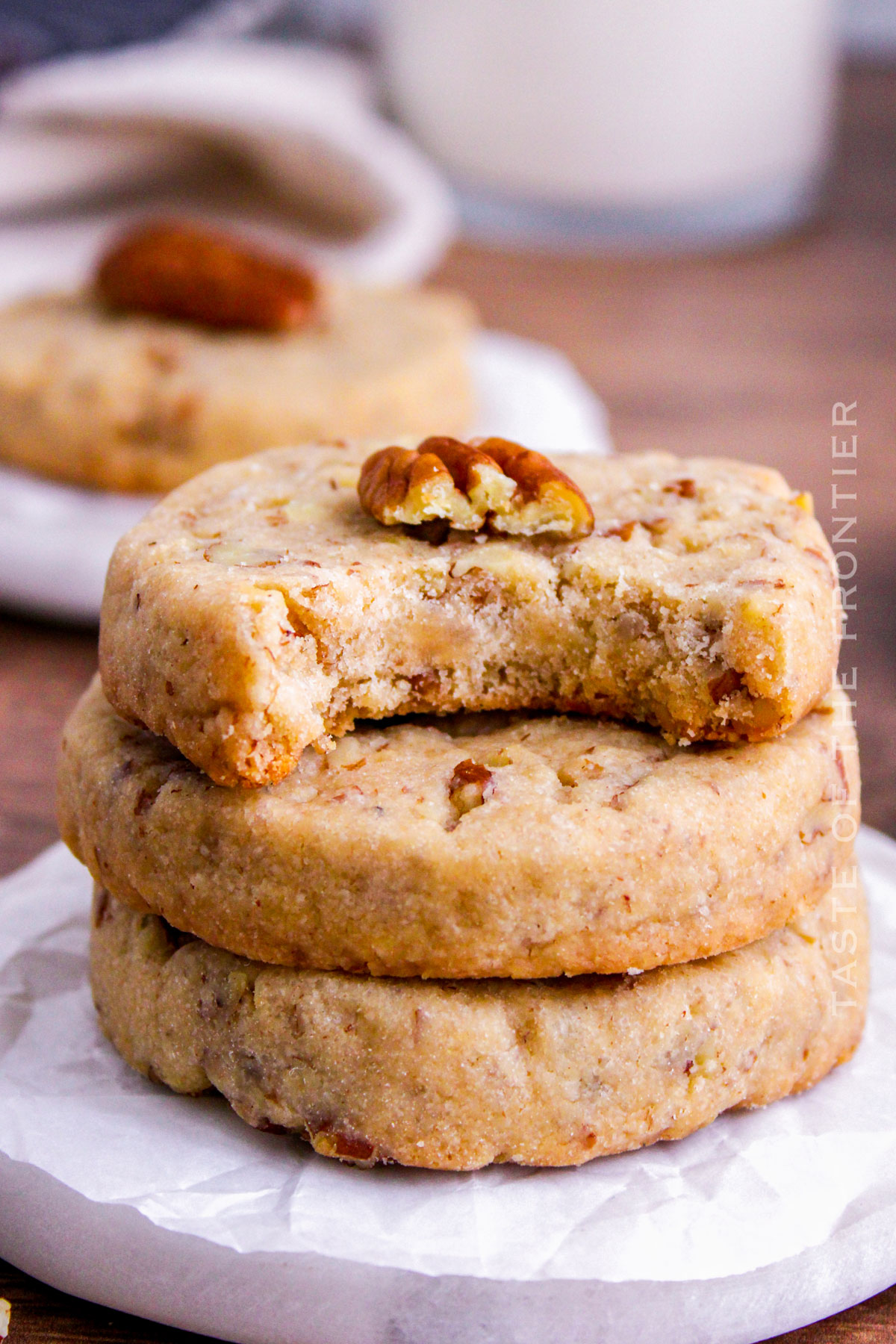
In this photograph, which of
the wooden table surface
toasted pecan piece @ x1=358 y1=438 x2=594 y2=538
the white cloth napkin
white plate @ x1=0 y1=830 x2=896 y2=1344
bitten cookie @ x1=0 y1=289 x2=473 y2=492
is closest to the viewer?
white plate @ x1=0 y1=830 x2=896 y2=1344

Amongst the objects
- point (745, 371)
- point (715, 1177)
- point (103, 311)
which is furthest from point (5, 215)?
point (715, 1177)

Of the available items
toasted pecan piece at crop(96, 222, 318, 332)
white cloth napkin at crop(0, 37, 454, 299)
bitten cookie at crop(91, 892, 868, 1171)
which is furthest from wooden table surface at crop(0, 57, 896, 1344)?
toasted pecan piece at crop(96, 222, 318, 332)

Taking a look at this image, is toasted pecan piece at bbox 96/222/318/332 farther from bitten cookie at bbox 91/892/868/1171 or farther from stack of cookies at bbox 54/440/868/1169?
bitten cookie at bbox 91/892/868/1171

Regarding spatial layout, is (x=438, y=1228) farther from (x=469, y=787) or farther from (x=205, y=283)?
(x=205, y=283)

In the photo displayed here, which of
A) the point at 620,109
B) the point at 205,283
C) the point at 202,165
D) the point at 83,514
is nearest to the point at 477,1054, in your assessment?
the point at 83,514

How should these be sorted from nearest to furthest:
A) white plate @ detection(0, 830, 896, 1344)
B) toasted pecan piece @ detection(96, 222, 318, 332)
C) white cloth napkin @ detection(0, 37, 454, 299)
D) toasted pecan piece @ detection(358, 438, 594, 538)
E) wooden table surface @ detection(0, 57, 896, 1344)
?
white plate @ detection(0, 830, 896, 1344)
toasted pecan piece @ detection(358, 438, 594, 538)
wooden table surface @ detection(0, 57, 896, 1344)
toasted pecan piece @ detection(96, 222, 318, 332)
white cloth napkin @ detection(0, 37, 454, 299)

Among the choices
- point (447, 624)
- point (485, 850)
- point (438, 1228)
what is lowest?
point (438, 1228)
